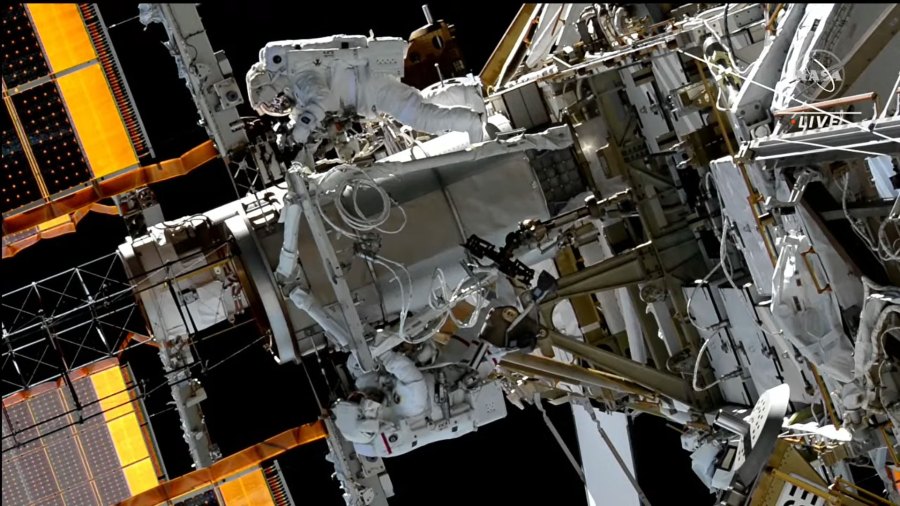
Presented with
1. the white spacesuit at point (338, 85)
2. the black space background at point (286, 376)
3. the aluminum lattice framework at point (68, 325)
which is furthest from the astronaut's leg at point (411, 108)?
the black space background at point (286, 376)

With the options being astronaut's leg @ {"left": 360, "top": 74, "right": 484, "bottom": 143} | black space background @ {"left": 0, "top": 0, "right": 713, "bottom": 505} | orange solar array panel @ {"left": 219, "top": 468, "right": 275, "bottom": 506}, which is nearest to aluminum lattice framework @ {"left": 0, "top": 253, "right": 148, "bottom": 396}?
black space background @ {"left": 0, "top": 0, "right": 713, "bottom": 505}

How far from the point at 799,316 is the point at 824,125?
106 centimetres

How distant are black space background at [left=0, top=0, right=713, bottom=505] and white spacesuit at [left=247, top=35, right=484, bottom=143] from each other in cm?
269

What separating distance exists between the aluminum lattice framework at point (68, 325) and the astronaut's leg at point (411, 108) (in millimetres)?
2092

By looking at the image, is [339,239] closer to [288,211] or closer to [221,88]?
[288,211]

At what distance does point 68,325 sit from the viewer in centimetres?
957

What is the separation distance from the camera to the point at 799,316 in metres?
6.39

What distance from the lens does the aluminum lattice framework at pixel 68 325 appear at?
766 centimetres

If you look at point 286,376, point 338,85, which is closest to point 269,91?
point 338,85

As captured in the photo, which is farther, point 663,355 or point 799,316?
point 663,355

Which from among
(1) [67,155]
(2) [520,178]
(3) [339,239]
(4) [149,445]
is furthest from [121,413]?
(2) [520,178]

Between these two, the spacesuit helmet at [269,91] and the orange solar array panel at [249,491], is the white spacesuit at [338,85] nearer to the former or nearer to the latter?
the spacesuit helmet at [269,91]

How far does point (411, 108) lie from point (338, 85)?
50 cm

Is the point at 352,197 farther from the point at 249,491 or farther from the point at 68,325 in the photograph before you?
the point at 68,325
